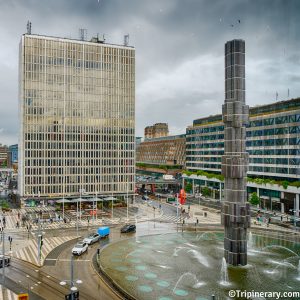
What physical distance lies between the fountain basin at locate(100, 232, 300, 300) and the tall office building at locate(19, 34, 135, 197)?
204 ft

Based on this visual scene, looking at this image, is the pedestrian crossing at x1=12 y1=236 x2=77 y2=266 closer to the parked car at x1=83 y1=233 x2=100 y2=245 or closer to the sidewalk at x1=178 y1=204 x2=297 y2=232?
the parked car at x1=83 y1=233 x2=100 y2=245

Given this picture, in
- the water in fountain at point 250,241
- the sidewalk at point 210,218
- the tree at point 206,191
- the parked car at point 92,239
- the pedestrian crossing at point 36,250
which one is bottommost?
the sidewalk at point 210,218

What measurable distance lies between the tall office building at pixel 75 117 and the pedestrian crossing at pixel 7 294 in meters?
81.2

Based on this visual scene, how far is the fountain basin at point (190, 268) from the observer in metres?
44.2

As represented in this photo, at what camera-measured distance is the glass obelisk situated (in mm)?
54219

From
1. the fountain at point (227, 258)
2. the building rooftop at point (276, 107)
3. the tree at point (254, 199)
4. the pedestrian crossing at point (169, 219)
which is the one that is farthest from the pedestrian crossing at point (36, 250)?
the building rooftop at point (276, 107)

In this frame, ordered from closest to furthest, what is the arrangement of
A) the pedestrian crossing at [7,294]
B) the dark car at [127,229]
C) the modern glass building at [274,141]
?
1. the pedestrian crossing at [7,294]
2. the dark car at [127,229]
3. the modern glass building at [274,141]

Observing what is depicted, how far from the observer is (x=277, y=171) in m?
112

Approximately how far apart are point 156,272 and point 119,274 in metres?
5.20

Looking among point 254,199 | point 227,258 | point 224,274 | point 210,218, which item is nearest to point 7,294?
point 224,274

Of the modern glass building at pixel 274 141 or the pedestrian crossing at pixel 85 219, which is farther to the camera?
the modern glass building at pixel 274 141

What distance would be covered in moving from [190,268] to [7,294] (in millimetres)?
24664

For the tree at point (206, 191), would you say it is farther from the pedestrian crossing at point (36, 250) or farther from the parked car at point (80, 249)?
the parked car at point (80, 249)

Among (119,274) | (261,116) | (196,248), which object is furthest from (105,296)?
(261,116)
